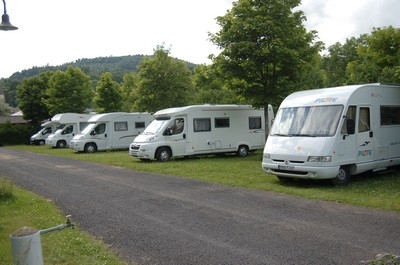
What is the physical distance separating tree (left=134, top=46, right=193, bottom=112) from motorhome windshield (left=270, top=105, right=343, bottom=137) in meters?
16.6

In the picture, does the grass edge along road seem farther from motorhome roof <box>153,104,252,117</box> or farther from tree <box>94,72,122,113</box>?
tree <box>94,72,122,113</box>

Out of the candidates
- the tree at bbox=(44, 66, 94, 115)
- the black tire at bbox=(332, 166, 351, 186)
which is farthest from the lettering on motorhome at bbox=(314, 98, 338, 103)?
the tree at bbox=(44, 66, 94, 115)

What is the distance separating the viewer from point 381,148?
39.5 ft

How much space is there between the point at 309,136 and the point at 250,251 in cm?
594

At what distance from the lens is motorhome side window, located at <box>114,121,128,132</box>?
27.3m

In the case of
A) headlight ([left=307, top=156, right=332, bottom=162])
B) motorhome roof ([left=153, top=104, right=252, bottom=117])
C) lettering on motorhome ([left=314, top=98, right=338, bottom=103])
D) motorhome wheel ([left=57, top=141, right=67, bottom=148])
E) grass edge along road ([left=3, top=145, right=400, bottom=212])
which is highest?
motorhome roof ([left=153, top=104, right=252, bottom=117])

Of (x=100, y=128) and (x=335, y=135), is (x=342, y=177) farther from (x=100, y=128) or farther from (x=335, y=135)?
(x=100, y=128)

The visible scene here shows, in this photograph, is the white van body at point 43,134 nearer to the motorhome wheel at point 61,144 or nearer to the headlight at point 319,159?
the motorhome wheel at point 61,144

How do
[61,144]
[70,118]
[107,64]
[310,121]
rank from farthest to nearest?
[107,64]
[61,144]
[70,118]
[310,121]

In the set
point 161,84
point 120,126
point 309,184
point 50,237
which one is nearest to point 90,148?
point 120,126

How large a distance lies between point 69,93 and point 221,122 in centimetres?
2683

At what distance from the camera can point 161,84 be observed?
2797cm

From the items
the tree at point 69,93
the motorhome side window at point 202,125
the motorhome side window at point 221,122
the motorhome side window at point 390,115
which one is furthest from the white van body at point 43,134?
the motorhome side window at point 390,115

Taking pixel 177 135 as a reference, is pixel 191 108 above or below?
above
